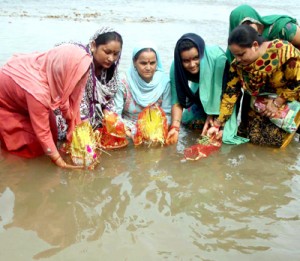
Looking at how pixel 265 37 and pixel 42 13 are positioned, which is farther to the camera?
pixel 42 13

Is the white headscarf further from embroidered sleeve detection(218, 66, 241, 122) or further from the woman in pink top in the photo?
the woman in pink top

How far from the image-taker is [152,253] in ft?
7.13

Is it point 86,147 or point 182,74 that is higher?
point 182,74

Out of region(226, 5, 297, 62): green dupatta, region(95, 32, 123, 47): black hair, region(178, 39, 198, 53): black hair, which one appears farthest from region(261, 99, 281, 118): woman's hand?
region(95, 32, 123, 47): black hair

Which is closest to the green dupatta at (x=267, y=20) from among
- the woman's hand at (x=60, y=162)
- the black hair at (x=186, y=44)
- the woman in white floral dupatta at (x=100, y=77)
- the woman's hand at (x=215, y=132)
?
the black hair at (x=186, y=44)

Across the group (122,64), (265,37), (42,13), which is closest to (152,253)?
(265,37)

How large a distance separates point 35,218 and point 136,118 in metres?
1.92

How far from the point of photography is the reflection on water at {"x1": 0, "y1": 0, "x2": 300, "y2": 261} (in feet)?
7.25

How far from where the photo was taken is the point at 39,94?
292 centimetres

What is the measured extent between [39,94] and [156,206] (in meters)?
1.27

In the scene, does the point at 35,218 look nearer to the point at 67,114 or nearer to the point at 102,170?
the point at 102,170

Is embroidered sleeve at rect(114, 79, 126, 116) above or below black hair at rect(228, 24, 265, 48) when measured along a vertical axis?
below

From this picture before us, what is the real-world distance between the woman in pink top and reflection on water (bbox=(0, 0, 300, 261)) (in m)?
0.19

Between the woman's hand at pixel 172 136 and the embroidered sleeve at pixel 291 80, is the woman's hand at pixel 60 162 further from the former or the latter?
the embroidered sleeve at pixel 291 80
